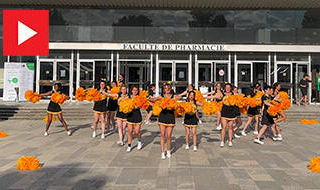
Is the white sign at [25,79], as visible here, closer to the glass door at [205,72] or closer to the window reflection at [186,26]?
the window reflection at [186,26]

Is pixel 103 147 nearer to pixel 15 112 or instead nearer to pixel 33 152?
pixel 33 152

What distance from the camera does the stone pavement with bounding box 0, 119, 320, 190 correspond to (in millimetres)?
4868

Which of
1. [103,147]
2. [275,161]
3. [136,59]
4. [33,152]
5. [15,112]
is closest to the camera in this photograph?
[275,161]

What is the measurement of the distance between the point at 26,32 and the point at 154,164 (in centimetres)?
853

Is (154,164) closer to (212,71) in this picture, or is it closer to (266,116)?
(266,116)

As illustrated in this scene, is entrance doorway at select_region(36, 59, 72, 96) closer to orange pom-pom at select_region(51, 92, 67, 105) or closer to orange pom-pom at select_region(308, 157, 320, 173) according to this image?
orange pom-pom at select_region(51, 92, 67, 105)

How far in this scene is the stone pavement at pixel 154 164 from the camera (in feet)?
16.0

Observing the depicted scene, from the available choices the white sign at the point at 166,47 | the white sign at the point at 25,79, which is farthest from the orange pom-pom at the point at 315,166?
the white sign at the point at 25,79

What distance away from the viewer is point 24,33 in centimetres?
1086

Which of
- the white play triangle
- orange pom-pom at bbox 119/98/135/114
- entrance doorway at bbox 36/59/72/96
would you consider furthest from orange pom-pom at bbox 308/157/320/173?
entrance doorway at bbox 36/59/72/96

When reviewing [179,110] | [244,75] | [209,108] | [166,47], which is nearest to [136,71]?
[166,47]

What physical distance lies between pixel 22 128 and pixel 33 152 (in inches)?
190

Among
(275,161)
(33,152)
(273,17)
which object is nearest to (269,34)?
(273,17)

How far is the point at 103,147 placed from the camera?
7.83 m
